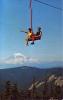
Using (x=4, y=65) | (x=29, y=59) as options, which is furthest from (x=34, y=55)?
(x=4, y=65)

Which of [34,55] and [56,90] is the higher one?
[34,55]

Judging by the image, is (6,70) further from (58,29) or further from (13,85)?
(58,29)

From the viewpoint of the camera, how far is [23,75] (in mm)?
3316

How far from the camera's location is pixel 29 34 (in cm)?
334

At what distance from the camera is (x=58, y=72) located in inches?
132

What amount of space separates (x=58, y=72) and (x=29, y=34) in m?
0.40

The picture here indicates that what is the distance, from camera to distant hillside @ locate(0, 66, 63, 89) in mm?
3293

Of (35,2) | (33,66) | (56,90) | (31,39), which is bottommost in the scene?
(56,90)

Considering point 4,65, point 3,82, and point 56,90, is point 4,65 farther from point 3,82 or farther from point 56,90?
point 56,90

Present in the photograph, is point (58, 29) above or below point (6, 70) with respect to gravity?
above

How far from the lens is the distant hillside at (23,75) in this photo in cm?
329

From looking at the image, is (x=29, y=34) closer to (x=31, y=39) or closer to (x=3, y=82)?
(x=31, y=39)

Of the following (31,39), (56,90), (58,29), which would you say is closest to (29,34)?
(31,39)

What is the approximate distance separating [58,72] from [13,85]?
40 cm
